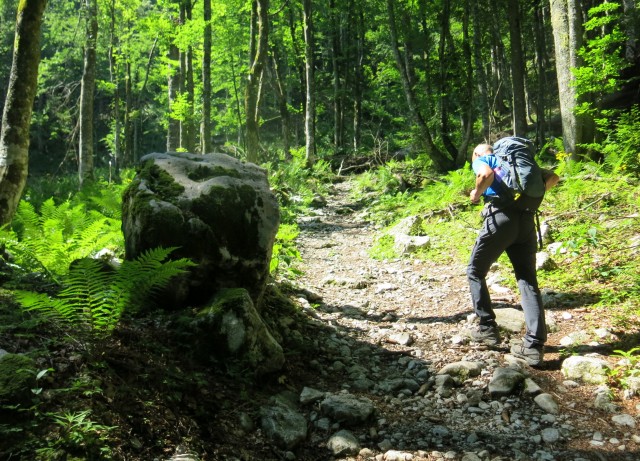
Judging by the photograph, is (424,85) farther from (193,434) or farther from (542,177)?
(193,434)

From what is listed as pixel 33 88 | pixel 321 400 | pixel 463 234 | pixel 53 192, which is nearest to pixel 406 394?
pixel 321 400

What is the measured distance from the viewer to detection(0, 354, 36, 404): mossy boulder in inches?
85.1

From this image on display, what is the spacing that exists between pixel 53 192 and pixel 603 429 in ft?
55.4

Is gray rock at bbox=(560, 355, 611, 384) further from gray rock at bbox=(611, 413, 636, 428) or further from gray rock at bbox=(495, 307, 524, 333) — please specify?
gray rock at bbox=(495, 307, 524, 333)

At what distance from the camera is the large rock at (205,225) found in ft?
13.1

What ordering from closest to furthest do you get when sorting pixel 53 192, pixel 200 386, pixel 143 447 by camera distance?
pixel 143 447, pixel 200 386, pixel 53 192

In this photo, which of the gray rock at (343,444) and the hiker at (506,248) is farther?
the hiker at (506,248)

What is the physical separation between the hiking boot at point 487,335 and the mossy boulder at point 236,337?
7.16 feet

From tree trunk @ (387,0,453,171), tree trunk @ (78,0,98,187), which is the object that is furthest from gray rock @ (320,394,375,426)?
tree trunk @ (78,0,98,187)

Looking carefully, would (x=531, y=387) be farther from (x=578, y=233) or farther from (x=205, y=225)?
(x=578, y=233)

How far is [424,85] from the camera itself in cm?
1930

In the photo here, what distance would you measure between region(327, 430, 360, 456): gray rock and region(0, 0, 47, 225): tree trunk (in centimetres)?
511

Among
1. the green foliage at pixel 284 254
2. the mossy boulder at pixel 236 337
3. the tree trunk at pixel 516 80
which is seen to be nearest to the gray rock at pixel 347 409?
the mossy boulder at pixel 236 337

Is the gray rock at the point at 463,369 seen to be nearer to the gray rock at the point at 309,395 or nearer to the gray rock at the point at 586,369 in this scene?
the gray rock at the point at 586,369
